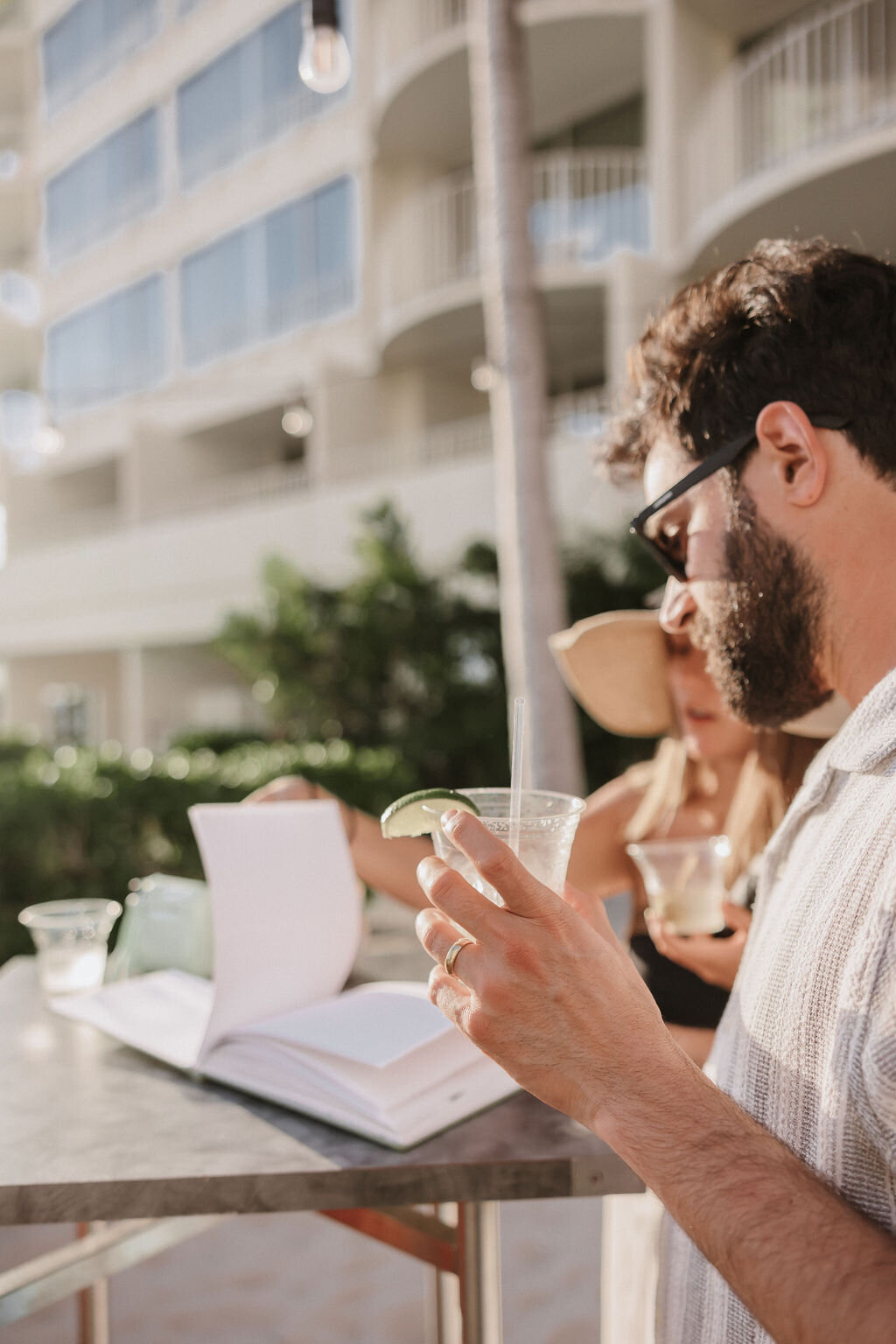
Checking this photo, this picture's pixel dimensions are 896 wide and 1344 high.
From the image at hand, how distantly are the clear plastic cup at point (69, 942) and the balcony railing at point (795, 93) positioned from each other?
919 centimetres

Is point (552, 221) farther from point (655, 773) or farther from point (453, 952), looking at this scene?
point (453, 952)

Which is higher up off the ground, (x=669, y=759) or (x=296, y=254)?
(x=296, y=254)

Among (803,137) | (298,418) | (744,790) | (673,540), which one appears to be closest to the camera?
(673,540)

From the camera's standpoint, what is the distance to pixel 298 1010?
1592 millimetres

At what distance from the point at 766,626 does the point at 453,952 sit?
1.89 feet

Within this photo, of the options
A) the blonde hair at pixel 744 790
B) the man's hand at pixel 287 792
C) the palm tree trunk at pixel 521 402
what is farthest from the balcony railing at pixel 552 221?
the man's hand at pixel 287 792

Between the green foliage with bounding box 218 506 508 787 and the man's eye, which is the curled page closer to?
the man's eye

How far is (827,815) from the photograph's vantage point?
1.19 meters

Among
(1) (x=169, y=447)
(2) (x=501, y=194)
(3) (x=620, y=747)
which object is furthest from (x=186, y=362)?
(2) (x=501, y=194)

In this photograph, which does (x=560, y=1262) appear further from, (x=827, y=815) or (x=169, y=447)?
(x=169, y=447)

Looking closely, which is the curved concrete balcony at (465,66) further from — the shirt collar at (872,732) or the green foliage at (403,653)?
the shirt collar at (872,732)

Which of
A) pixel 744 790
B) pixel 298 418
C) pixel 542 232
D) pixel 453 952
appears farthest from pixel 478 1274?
pixel 298 418

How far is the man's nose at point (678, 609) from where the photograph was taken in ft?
5.00

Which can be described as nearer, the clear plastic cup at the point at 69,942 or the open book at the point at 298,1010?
the open book at the point at 298,1010
